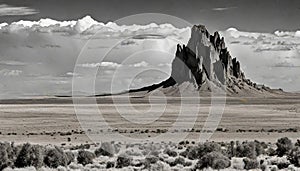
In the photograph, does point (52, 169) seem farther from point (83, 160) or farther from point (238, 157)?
point (238, 157)

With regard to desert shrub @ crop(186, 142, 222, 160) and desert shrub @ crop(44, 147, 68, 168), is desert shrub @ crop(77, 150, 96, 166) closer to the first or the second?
desert shrub @ crop(44, 147, 68, 168)

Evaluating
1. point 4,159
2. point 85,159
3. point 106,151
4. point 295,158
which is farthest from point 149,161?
point 106,151

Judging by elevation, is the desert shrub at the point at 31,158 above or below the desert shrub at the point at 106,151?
above

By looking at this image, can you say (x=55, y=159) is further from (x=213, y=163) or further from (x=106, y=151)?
(x=106, y=151)

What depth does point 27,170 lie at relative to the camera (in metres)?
31.0

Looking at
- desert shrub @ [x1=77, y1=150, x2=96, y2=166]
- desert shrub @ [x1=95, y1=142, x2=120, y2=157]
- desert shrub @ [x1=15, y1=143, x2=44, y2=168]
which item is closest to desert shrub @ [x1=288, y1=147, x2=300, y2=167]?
desert shrub @ [x1=77, y1=150, x2=96, y2=166]

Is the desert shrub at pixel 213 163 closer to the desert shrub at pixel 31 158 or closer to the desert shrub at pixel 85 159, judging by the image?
the desert shrub at pixel 85 159

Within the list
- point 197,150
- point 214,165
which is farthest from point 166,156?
point 214,165

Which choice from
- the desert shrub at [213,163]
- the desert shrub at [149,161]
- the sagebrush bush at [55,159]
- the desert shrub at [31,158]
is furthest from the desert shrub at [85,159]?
the desert shrub at [213,163]

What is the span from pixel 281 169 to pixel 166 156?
9.97 meters

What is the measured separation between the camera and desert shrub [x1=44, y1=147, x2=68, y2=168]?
3338 centimetres

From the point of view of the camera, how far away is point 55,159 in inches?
1324

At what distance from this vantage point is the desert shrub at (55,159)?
33375 mm

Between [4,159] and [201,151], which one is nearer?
[4,159]
